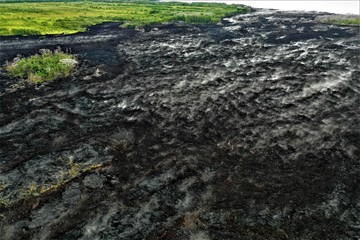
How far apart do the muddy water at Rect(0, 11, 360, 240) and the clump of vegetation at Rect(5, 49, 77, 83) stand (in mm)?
1123

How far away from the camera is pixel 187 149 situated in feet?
58.8

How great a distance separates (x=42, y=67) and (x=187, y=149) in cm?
1586

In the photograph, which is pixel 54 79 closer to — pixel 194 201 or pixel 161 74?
pixel 161 74

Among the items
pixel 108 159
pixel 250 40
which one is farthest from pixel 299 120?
pixel 250 40

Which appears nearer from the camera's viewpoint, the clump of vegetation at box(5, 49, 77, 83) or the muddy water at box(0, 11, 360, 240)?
the muddy water at box(0, 11, 360, 240)

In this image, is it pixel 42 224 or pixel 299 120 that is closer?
pixel 42 224

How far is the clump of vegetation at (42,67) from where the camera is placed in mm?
27078

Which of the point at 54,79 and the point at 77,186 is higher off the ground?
the point at 54,79

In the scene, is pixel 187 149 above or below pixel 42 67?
below

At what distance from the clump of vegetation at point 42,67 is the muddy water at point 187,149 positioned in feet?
3.68

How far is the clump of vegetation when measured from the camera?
2708 cm

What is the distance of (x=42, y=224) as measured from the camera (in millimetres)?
12992

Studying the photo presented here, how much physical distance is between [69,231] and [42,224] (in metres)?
1.09

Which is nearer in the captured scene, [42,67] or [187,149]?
[187,149]
